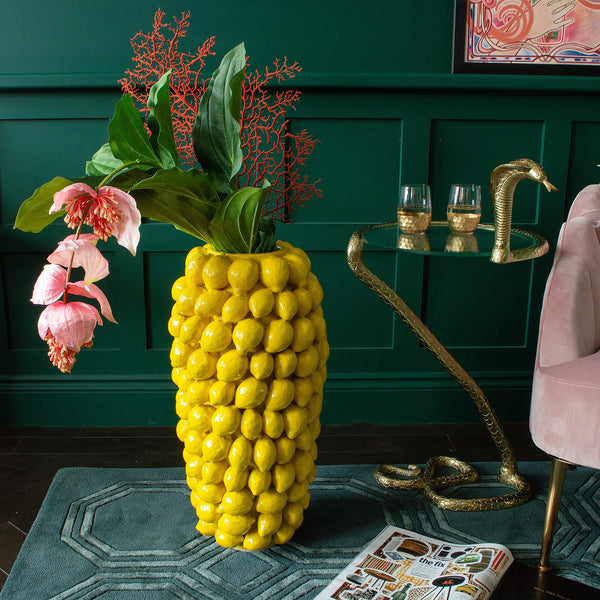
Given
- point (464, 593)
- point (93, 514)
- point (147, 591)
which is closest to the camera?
point (464, 593)

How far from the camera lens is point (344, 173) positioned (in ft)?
7.22

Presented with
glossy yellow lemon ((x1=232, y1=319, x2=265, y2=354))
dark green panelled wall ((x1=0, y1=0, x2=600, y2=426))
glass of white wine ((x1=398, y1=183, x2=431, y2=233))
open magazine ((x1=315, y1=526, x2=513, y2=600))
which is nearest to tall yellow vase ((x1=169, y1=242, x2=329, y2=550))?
glossy yellow lemon ((x1=232, y1=319, x2=265, y2=354))

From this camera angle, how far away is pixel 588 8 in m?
2.07

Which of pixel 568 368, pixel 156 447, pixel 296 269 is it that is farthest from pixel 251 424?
pixel 156 447

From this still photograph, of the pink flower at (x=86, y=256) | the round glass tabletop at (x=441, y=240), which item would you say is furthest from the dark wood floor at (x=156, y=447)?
the pink flower at (x=86, y=256)

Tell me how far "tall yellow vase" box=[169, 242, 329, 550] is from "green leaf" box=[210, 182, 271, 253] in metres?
0.04

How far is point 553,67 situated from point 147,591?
199cm

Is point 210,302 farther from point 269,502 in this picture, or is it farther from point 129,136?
point 269,502

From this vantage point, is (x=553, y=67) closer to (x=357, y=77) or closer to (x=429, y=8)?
(x=429, y=8)

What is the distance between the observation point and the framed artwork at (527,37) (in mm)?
2062

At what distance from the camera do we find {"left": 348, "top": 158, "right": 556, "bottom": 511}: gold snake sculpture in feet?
4.90

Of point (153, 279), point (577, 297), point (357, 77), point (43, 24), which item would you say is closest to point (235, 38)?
point (357, 77)

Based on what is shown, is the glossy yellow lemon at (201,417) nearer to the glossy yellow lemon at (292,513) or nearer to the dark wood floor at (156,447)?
the glossy yellow lemon at (292,513)

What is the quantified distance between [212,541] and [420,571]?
540 millimetres
